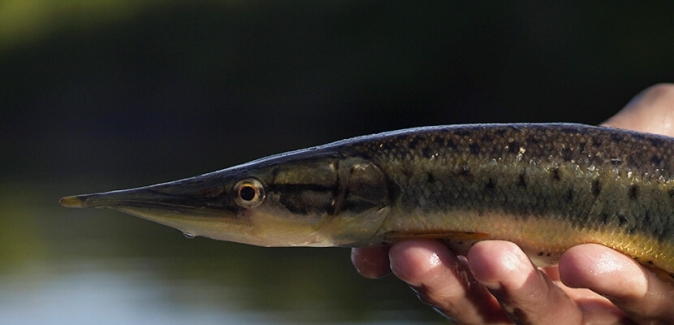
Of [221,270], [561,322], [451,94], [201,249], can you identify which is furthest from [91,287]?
[451,94]

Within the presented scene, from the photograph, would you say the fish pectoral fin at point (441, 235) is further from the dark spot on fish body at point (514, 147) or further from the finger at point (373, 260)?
the finger at point (373, 260)

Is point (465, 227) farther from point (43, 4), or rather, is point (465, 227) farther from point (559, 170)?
point (43, 4)

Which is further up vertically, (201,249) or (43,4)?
(43,4)

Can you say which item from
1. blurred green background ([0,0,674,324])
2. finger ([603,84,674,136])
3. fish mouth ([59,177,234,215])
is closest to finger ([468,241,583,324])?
fish mouth ([59,177,234,215])

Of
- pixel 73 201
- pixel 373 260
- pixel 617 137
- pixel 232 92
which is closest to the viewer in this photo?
pixel 73 201

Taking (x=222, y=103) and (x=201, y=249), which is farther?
(x=222, y=103)

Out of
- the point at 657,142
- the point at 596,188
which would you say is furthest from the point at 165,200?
the point at 657,142

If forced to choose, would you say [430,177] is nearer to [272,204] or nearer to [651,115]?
[272,204]
